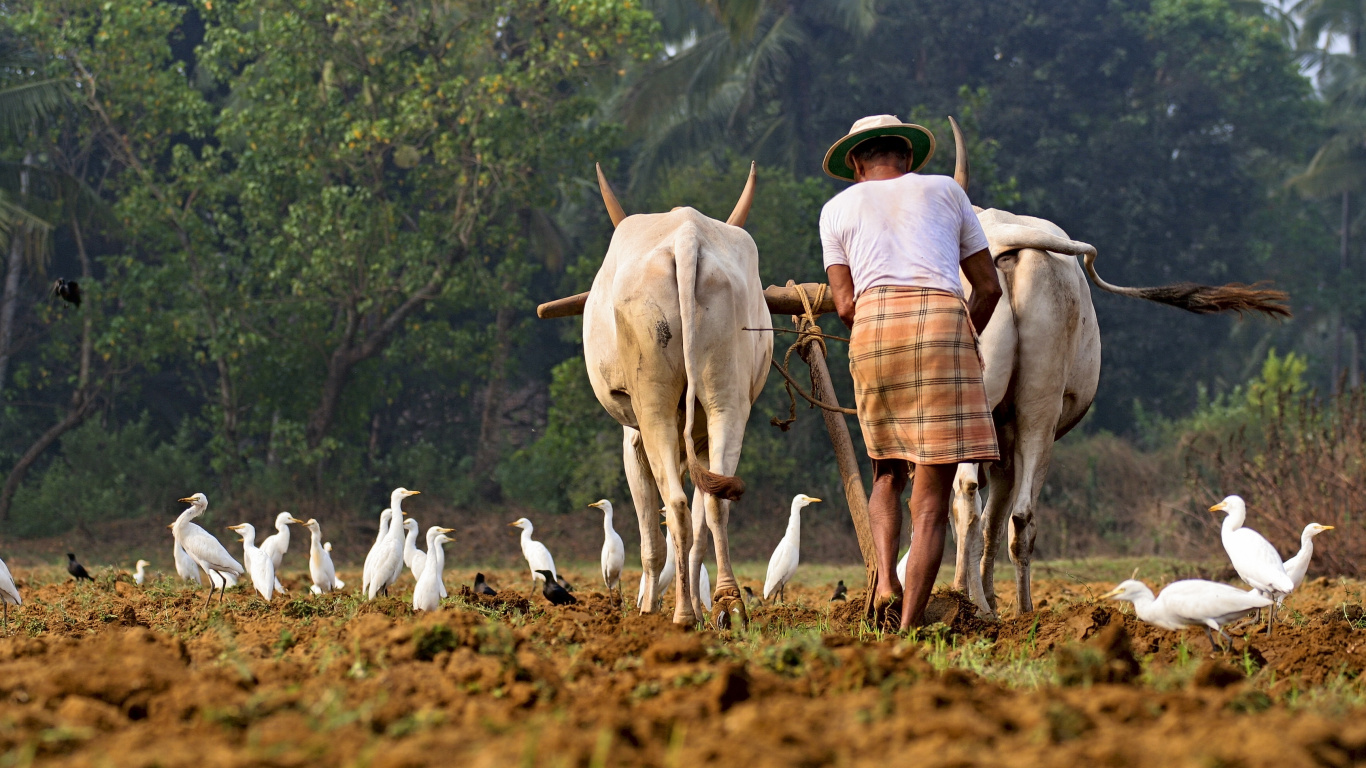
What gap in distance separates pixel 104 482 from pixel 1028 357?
1760 cm

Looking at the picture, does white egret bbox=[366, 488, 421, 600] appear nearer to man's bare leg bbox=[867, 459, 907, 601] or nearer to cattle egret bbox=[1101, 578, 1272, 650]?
man's bare leg bbox=[867, 459, 907, 601]

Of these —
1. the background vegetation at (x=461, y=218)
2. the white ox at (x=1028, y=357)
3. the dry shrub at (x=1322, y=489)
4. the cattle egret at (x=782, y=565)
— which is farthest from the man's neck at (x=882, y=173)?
the background vegetation at (x=461, y=218)

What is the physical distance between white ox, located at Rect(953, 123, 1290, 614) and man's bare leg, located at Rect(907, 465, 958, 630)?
1117 mm

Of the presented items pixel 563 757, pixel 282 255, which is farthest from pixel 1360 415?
pixel 282 255

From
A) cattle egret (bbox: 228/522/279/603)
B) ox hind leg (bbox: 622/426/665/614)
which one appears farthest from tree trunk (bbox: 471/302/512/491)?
ox hind leg (bbox: 622/426/665/614)

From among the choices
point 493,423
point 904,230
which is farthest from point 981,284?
point 493,423

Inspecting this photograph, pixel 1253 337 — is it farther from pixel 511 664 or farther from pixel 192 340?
pixel 511 664

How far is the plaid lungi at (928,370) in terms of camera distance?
4.98 metres

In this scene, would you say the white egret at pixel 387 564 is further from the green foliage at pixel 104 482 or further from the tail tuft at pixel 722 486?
the green foliage at pixel 104 482

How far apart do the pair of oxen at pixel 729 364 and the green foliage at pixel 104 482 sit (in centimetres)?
1523

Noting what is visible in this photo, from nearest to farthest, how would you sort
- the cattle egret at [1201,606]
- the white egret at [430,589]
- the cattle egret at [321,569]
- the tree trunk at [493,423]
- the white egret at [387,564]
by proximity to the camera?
the cattle egret at [1201,606]
the white egret at [430,589]
the white egret at [387,564]
the cattle egret at [321,569]
the tree trunk at [493,423]

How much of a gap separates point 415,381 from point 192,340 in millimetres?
5695

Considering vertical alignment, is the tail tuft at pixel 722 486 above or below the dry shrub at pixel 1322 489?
above

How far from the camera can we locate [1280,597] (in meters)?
6.32
